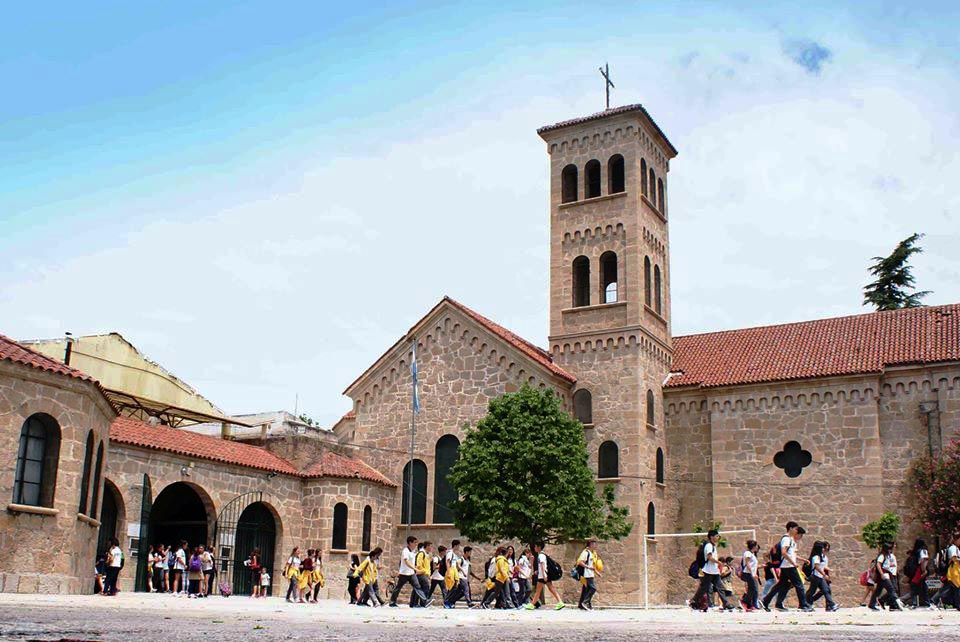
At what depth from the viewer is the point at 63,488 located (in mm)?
20719

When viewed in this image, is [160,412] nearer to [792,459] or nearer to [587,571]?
[587,571]

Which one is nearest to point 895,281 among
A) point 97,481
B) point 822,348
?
point 822,348

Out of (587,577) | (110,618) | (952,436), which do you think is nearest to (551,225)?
(952,436)

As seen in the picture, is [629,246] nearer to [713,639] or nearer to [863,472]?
[863,472]

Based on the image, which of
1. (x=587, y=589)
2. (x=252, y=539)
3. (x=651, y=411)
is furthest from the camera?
(x=651, y=411)

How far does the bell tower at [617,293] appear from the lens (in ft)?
116

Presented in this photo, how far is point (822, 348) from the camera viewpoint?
120 ft

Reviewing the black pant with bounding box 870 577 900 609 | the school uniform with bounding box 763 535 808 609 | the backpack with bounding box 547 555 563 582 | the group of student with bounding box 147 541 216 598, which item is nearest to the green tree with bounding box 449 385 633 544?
the backpack with bounding box 547 555 563 582

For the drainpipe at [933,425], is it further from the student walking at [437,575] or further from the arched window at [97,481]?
the arched window at [97,481]

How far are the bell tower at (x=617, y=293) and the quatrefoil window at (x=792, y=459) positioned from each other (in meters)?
4.21

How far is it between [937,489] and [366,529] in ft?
60.9

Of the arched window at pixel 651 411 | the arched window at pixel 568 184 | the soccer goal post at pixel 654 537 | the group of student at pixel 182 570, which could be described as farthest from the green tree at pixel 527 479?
the arched window at pixel 568 184

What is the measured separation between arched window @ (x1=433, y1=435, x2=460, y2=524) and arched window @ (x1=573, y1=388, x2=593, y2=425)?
4.47 m

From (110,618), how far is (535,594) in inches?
521
